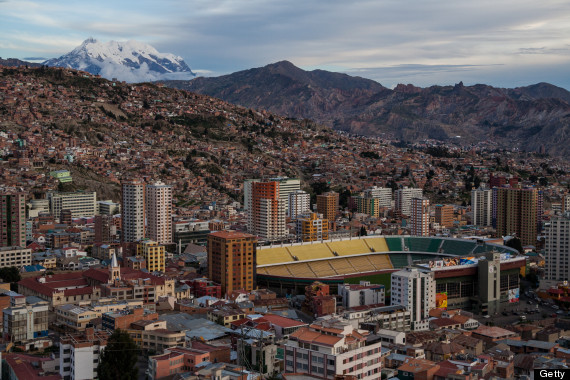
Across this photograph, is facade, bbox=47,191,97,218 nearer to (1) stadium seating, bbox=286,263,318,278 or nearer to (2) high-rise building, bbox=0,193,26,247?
(2) high-rise building, bbox=0,193,26,247

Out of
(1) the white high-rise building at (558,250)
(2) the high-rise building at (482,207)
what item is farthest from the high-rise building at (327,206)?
(1) the white high-rise building at (558,250)

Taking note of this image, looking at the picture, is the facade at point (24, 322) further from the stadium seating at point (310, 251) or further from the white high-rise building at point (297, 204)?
the white high-rise building at point (297, 204)

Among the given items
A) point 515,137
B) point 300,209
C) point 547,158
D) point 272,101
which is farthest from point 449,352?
point 272,101

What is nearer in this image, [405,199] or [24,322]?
[24,322]

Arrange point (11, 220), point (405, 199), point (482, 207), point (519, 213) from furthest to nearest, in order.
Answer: point (405, 199)
point (482, 207)
point (519, 213)
point (11, 220)

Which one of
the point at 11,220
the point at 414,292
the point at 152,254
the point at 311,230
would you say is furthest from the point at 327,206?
the point at 414,292

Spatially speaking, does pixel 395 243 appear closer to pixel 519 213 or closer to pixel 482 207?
pixel 519 213
